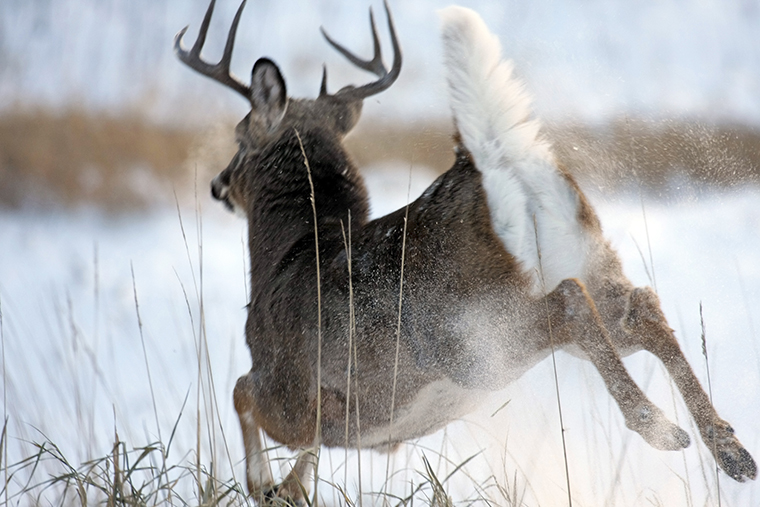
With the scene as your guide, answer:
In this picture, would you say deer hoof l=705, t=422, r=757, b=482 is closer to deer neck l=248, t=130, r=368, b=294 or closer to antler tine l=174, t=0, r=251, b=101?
deer neck l=248, t=130, r=368, b=294

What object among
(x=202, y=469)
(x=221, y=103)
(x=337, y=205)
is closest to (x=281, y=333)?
(x=337, y=205)

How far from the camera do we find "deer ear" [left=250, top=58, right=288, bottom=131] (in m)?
4.04

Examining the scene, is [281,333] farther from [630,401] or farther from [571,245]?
[630,401]

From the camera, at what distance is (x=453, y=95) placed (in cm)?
292

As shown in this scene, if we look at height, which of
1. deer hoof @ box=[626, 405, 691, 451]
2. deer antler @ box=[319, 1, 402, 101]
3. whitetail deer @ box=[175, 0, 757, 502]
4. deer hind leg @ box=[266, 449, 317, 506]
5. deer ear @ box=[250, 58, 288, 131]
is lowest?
deer hind leg @ box=[266, 449, 317, 506]

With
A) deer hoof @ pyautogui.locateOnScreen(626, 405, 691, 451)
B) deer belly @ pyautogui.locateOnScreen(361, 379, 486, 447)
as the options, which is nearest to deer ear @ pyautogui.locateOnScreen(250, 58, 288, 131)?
deer belly @ pyautogui.locateOnScreen(361, 379, 486, 447)

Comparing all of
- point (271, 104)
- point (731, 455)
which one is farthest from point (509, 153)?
point (271, 104)

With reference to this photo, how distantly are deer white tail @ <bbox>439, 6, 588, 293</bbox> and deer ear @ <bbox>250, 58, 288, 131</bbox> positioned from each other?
139cm

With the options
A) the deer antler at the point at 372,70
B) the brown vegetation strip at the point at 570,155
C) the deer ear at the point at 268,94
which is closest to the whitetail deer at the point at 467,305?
the brown vegetation strip at the point at 570,155

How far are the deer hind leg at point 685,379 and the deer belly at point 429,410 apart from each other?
67cm

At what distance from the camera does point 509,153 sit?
2.90 meters

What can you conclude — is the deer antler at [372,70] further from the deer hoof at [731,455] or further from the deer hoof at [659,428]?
the deer hoof at [731,455]

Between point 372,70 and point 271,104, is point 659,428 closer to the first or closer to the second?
point 271,104

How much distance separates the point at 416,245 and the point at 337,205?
0.90 metres
